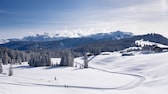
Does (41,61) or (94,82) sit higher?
(41,61)

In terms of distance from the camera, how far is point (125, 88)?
67.3m

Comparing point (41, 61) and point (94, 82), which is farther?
point (41, 61)

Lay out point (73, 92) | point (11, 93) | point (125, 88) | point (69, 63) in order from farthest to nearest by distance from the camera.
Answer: point (69, 63)
point (125, 88)
point (73, 92)
point (11, 93)

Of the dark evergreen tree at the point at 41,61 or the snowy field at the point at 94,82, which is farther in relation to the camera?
the dark evergreen tree at the point at 41,61

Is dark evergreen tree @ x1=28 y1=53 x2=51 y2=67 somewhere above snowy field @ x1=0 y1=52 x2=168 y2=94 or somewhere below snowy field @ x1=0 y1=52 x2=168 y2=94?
above

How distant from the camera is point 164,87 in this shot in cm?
6150

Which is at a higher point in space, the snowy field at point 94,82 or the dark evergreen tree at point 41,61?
the dark evergreen tree at point 41,61

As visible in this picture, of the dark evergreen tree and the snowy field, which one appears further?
the dark evergreen tree

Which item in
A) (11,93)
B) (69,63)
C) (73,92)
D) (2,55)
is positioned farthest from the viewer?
(2,55)

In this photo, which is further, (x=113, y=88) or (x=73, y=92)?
(x=113, y=88)

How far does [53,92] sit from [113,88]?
17193 millimetres

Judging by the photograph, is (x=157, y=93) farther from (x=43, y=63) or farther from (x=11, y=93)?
(x=43, y=63)

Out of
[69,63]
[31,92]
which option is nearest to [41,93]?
[31,92]

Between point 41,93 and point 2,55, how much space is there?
15021 centimetres
